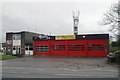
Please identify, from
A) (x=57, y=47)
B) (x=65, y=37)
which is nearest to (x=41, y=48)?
(x=57, y=47)

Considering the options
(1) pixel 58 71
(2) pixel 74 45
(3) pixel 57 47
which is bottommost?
(1) pixel 58 71

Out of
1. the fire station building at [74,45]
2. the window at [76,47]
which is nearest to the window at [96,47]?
the fire station building at [74,45]

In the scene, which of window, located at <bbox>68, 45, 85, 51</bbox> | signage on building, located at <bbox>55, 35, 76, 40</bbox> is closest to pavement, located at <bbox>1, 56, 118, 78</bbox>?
window, located at <bbox>68, 45, 85, 51</bbox>

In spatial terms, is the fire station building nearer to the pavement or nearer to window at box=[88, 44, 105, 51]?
window at box=[88, 44, 105, 51]

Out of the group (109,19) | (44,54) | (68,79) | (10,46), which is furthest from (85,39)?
(68,79)

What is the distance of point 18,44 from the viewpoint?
6656 cm

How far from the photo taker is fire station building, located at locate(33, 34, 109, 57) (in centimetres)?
5269

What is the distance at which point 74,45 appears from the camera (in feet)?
182

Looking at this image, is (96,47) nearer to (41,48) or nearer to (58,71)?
(41,48)

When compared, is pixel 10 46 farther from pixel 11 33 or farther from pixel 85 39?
pixel 85 39

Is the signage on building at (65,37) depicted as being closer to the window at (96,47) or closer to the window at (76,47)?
the window at (76,47)

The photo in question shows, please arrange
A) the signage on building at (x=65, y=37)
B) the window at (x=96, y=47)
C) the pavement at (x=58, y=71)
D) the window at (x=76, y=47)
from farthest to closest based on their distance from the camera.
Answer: the signage on building at (x=65, y=37), the window at (x=76, y=47), the window at (x=96, y=47), the pavement at (x=58, y=71)

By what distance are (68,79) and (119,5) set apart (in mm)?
20604

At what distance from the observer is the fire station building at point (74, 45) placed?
173 ft
